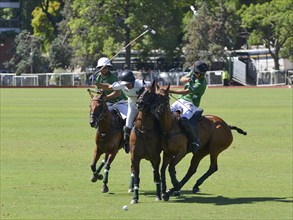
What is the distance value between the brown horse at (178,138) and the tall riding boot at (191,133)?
0.12 meters

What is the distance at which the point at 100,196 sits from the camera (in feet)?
59.2

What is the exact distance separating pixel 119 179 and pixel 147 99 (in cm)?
475

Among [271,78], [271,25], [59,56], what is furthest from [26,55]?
[271,78]

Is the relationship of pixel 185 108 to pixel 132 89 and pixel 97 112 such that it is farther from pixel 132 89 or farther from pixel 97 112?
pixel 97 112

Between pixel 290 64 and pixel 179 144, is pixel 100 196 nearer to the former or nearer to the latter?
pixel 179 144

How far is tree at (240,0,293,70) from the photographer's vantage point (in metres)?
78.0

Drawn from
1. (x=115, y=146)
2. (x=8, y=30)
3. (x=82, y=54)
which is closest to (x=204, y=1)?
(x=82, y=54)

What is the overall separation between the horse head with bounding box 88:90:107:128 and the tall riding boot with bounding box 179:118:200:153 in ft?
5.18

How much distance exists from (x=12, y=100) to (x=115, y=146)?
34317 mm

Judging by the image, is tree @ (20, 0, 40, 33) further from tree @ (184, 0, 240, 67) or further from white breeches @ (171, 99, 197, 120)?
white breeches @ (171, 99, 197, 120)

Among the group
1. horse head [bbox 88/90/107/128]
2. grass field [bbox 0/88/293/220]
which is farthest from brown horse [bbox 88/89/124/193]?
grass field [bbox 0/88/293/220]

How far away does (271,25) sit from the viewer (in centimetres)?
7931

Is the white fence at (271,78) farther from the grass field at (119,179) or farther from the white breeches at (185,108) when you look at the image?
the white breeches at (185,108)

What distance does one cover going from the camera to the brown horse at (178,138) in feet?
55.7
